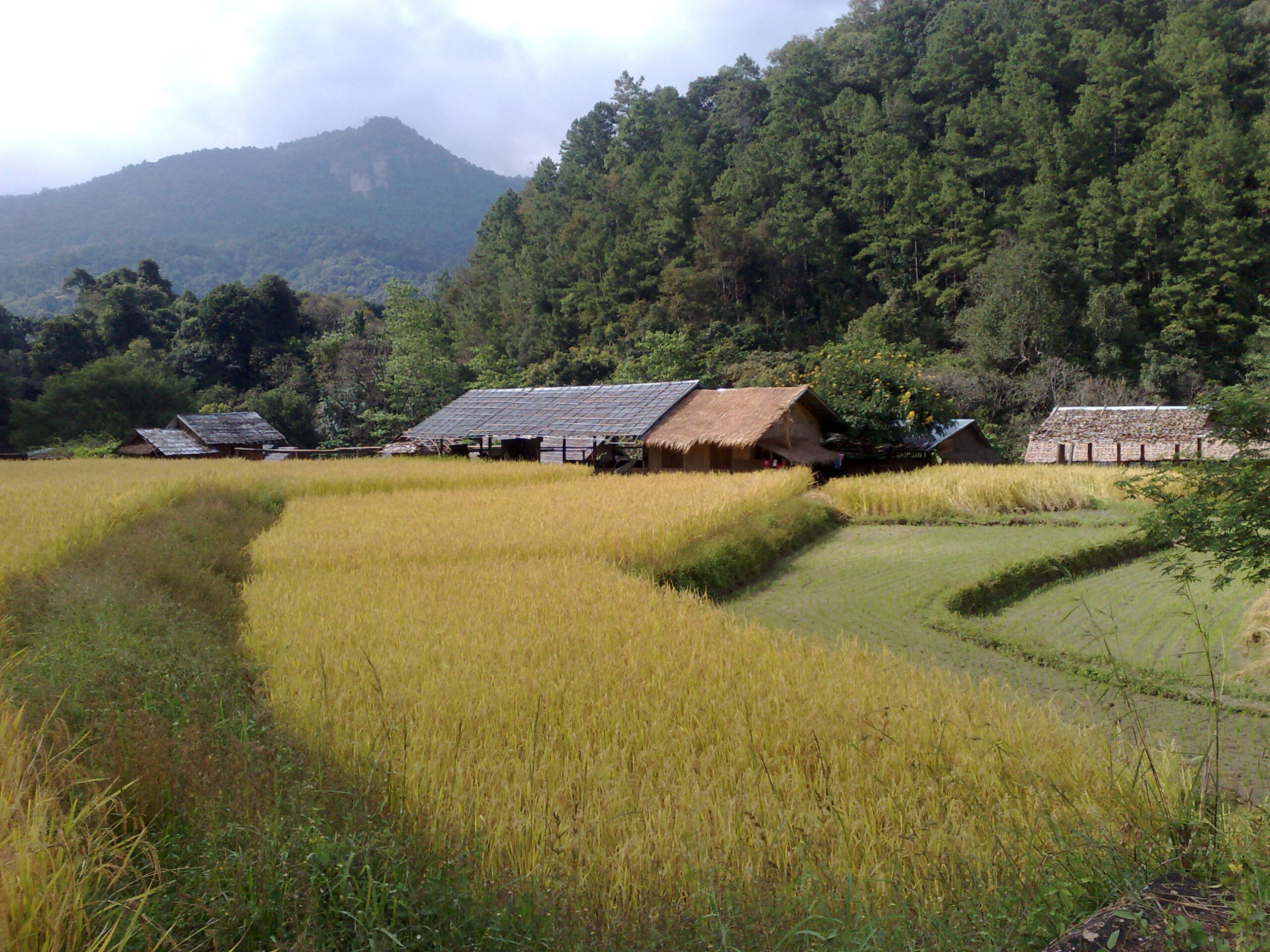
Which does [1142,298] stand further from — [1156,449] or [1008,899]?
[1008,899]

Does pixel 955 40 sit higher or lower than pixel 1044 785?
higher

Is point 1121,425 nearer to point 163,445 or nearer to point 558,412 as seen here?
point 558,412

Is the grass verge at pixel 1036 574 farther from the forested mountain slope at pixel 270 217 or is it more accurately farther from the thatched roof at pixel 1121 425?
the forested mountain slope at pixel 270 217

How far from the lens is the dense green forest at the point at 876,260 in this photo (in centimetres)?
3031

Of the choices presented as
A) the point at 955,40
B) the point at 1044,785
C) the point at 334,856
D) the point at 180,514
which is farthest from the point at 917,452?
the point at 955,40

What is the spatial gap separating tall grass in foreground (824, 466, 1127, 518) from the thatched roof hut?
307cm

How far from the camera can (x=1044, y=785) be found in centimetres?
322

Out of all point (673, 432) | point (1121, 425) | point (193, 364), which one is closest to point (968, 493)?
point (673, 432)

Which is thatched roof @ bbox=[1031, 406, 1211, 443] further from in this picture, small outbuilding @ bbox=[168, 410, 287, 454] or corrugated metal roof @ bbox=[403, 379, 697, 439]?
small outbuilding @ bbox=[168, 410, 287, 454]

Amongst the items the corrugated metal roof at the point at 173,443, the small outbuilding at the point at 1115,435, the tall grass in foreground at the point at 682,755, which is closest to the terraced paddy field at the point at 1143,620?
the tall grass in foreground at the point at 682,755

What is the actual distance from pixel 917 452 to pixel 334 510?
50.8 ft

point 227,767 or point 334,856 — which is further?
point 227,767

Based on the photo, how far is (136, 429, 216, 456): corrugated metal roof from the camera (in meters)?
25.9

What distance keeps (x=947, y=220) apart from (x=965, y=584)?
32.5 metres
